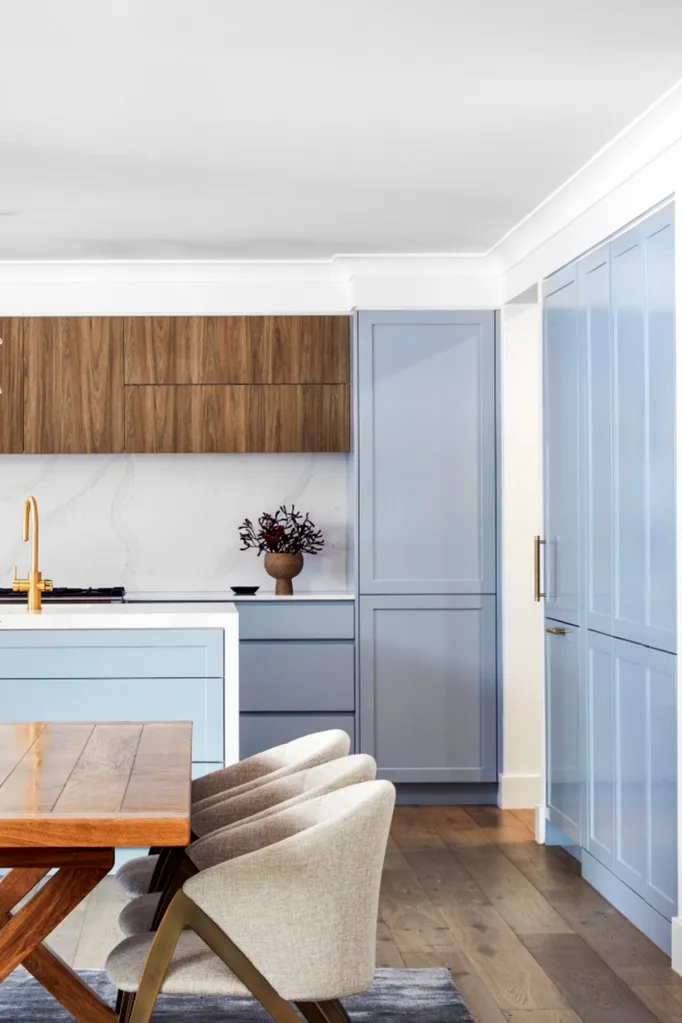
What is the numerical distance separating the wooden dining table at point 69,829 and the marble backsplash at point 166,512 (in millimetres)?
3390

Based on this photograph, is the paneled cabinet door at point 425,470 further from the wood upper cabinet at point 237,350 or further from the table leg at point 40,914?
the table leg at point 40,914

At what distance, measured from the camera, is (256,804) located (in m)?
2.74

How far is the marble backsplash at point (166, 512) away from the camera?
19.9 ft

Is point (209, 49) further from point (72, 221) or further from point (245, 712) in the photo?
point (245, 712)

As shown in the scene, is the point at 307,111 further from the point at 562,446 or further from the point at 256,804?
the point at 256,804

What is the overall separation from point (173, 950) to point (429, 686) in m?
3.51

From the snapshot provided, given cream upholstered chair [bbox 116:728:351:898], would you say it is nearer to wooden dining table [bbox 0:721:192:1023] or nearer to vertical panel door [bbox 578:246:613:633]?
wooden dining table [bbox 0:721:192:1023]

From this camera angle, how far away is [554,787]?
4672mm

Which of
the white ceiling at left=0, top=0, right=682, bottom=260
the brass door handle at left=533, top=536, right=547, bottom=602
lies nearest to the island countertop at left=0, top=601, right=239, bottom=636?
the brass door handle at left=533, top=536, right=547, bottom=602

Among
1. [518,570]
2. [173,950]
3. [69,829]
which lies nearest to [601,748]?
[518,570]

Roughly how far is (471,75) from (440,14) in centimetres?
44

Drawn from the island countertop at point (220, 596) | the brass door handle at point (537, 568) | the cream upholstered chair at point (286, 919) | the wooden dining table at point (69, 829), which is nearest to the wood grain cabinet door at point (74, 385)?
the island countertop at point (220, 596)

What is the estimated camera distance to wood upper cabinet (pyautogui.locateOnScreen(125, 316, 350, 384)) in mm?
5688

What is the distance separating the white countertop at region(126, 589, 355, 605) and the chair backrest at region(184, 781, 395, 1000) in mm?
3213
